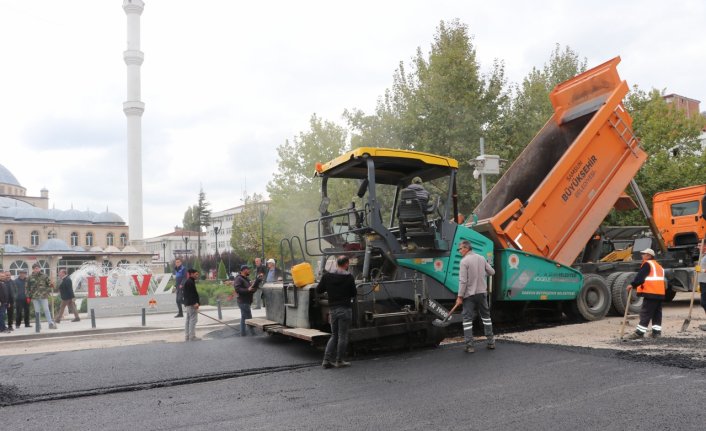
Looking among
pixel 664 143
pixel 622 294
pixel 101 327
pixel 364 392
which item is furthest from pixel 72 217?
pixel 364 392

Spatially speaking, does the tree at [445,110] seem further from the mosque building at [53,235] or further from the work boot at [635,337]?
the mosque building at [53,235]

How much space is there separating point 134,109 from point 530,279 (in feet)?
179

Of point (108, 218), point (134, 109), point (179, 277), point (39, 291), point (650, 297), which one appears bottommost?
point (650, 297)

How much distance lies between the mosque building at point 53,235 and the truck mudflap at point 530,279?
5853 centimetres

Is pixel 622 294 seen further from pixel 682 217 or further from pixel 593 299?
pixel 682 217

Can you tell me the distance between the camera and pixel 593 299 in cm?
988

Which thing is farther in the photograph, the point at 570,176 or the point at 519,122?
the point at 519,122

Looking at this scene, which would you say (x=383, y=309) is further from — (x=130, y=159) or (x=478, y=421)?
(x=130, y=159)

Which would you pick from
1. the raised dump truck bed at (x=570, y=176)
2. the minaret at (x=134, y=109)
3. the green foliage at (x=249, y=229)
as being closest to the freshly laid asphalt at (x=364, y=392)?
the raised dump truck bed at (x=570, y=176)

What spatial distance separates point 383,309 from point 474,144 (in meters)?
11.1

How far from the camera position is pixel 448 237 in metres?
7.98

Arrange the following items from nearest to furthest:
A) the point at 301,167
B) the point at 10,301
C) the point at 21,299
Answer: the point at 10,301 < the point at 21,299 < the point at 301,167

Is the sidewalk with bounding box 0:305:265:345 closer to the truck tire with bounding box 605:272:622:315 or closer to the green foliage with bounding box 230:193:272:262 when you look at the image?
the truck tire with bounding box 605:272:622:315

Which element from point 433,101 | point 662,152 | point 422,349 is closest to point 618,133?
point 422,349
